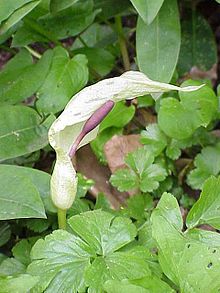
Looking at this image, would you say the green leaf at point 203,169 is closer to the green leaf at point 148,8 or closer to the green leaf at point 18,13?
the green leaf at point 148,8

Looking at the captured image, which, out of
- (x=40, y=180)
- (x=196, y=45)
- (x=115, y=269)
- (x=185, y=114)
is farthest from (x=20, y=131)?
(x=196, y=45)

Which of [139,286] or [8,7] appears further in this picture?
[8,7]

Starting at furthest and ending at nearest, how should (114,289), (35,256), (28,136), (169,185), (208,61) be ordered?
(208,61)
(169,185)
(28,136)
(35,256)
(114,289)

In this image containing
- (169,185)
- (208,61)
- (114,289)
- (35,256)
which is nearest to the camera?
(114,289)

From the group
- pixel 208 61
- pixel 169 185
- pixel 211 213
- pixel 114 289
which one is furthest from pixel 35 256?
pixel 208 61

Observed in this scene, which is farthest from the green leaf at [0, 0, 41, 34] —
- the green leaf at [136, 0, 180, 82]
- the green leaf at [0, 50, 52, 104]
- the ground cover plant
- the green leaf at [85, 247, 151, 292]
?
the green leaf at [85, 247, 151, 292]

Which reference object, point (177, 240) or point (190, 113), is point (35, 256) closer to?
point (177, 240)

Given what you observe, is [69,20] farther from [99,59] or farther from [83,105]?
[83,105]
